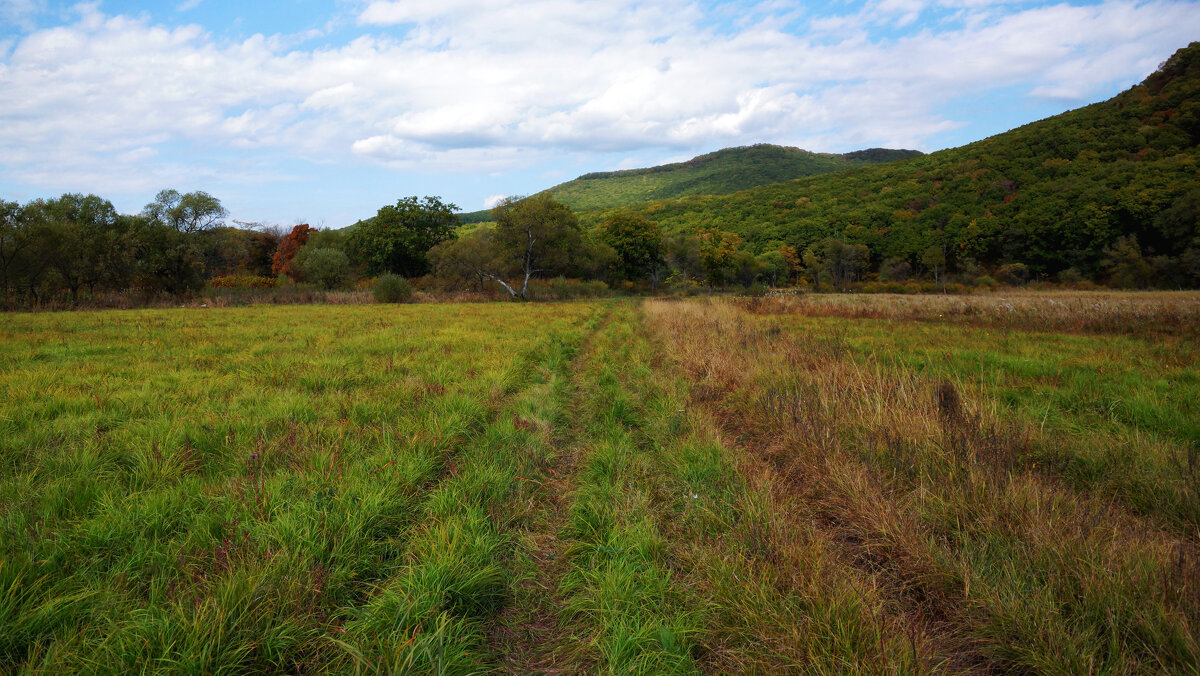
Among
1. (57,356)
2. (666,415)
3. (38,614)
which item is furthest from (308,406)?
(57,356)

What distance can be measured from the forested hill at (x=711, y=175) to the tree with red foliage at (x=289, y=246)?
2319 inches

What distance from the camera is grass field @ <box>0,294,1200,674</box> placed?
2.07 m

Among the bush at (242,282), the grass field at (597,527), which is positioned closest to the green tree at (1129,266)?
the grass field at (597,527)

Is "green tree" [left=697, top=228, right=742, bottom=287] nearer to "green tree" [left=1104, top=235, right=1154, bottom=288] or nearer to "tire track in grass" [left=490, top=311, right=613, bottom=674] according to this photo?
"green tree" [left=1104, top=235, right=1154, bottom=288]

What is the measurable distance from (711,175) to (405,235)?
12114 cm

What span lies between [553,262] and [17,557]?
40.9m

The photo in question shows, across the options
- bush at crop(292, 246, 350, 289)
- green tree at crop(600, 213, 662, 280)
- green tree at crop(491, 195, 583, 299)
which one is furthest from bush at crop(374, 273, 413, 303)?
green tree at crop(600, 213, 662, 280)

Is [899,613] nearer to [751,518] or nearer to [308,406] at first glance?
[751,518]

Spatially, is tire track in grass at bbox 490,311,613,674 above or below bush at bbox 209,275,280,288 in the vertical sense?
below

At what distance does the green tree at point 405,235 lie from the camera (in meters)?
48.5

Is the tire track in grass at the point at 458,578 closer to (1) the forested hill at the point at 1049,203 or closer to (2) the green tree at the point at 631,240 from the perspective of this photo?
(2) the green tree at the point at 631,240

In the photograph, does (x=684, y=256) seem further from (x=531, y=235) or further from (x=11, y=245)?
(x=11, y=245)

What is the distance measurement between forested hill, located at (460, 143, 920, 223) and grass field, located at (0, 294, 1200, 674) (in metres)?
126

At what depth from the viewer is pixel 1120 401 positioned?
18.5 feet
